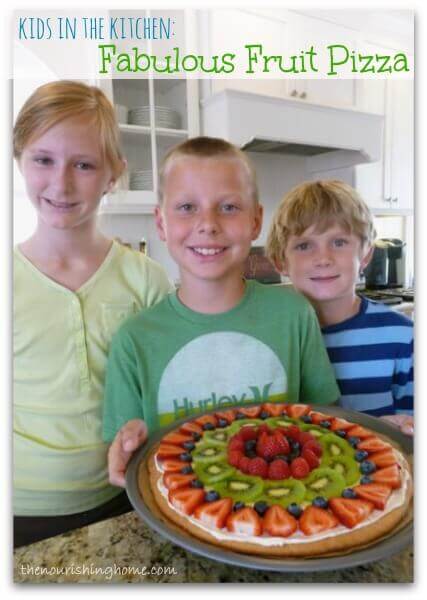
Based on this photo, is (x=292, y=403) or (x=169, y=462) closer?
(x=169, y=462)

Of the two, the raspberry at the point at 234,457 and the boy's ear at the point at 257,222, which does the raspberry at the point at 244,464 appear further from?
the boy's ear at the point at 257,222

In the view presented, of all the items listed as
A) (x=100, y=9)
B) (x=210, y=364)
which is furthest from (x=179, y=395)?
(x=100, y=9)

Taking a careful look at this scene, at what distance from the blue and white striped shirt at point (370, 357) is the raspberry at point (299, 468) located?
0.31 metres

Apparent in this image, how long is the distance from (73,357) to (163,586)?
0.39 meters

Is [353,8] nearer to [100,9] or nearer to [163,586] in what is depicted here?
[100,9]

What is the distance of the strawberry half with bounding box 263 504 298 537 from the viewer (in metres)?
0.62

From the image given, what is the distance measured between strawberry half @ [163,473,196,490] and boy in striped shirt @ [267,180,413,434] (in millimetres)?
432

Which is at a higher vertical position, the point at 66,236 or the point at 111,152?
the point at 111,152

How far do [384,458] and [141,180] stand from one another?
2.17ft

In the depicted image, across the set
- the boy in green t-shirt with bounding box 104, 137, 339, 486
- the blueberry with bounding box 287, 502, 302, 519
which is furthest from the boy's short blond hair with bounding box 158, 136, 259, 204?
the blueberry with bounding box 287, 502, 302, 519

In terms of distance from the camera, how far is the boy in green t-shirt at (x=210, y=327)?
889 millimetres

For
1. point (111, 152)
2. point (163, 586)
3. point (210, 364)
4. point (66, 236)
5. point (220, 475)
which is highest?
point (111, 152)

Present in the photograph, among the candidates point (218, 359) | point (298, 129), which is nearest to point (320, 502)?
point (218, 359)

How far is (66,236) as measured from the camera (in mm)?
862
